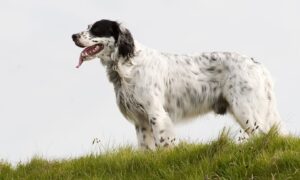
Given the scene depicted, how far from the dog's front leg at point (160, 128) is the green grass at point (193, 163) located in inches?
34.8

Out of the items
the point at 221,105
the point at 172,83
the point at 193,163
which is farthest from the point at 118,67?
the point at 193,163

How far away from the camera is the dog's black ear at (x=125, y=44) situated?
10.8m

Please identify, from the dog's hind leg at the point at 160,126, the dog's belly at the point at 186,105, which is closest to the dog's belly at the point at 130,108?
the dog's hind leg at the point at 160,126

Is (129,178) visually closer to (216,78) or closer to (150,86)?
(150,86)

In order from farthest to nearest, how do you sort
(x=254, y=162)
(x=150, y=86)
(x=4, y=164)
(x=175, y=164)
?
1. (x=150, y=86)
2. (x=4, y=164)
3. (x=175, y=164)
4. (x=254, y=162)

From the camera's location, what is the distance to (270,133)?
8.23m

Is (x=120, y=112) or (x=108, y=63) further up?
(x=108, y=63)

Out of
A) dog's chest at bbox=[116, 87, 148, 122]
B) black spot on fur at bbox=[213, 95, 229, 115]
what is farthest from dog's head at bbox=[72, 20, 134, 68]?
black spot on fur at bbox=[213, 95, 229, 115]

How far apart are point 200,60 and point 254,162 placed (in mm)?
3858

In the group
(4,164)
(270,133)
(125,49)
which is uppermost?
(125,49)

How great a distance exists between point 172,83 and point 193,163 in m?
3.13

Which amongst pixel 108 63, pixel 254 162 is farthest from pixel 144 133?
pixel 254 162

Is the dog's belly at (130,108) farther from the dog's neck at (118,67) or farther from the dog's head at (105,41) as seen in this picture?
the dog's head at (105,41)

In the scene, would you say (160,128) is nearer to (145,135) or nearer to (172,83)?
(145,135)
